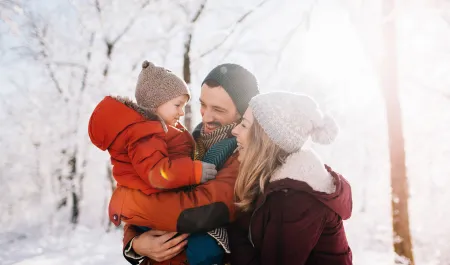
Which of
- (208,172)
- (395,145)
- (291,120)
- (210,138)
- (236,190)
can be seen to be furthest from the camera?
(395,145)

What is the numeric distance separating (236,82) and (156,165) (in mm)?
1015

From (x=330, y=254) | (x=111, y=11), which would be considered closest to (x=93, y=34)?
(x=111, y=11)

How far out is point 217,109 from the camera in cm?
259

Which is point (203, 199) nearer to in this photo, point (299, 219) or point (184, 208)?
point (184, 208)

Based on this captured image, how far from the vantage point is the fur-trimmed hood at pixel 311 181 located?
64.6 inches

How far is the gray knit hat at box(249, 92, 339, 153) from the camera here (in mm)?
1800

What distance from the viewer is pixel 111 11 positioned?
12.8m

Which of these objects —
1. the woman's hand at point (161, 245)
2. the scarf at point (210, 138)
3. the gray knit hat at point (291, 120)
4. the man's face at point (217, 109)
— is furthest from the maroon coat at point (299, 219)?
the man's face at point (217, 109)

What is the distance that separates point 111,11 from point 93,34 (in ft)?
9.44

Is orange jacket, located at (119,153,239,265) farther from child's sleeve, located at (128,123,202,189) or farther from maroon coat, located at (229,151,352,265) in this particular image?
maroon coat, located at (229,151,352,265)

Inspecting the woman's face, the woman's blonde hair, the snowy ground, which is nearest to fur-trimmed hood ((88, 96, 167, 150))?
the woman's face

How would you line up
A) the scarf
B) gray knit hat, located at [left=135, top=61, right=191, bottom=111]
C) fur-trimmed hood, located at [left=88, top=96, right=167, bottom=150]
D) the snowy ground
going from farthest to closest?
the snowy ground, gray knit hat, located at [left=135, top=61, right=191, bottom=111], the scarf, fur-trimmed hood, located at [left=88, top=96, right=167, bottom=150]

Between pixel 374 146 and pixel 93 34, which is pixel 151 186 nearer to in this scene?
pixel 93 34

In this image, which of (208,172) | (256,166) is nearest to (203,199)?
(208,172)
